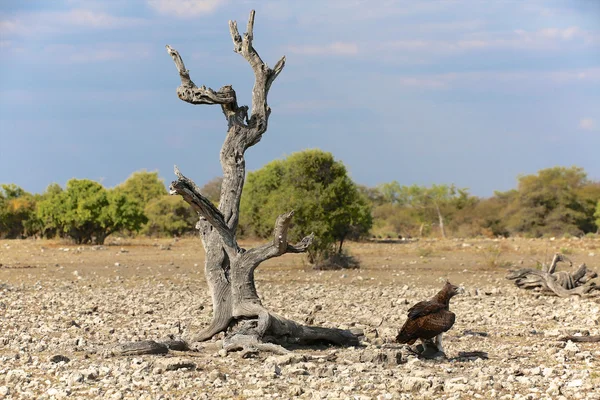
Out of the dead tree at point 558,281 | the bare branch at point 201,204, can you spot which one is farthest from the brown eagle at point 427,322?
the dead tree at point 558,281

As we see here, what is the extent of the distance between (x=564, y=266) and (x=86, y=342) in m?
16.0

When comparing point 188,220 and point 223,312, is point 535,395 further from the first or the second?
point 188,220

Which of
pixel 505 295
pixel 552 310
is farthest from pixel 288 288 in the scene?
pixel 552 310

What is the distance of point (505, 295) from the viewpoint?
17906 mm

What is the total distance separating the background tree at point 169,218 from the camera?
42.0m

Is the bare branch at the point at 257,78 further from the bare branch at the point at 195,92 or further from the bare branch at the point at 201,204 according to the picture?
the bare branch at the point at 201,204

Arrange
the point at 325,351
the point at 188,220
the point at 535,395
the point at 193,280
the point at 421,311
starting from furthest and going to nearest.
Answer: the point at 188,220
the point at 193,280
the point at 325,351
the point at 421,311
the point at 535,395

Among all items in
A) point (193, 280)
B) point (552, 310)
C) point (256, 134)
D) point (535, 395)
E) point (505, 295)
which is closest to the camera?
point (535, 395)

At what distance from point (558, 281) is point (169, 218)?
26400 mm

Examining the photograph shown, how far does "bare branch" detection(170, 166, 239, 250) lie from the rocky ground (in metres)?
1.35

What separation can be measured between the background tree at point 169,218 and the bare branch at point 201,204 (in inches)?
1225

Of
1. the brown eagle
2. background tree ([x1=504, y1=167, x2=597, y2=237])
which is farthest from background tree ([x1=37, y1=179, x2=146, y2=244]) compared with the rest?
the brown eagle

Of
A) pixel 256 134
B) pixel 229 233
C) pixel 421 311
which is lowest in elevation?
pixel 421 311

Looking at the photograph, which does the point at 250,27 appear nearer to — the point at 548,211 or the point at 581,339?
the point at 581,339
